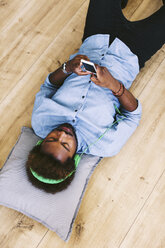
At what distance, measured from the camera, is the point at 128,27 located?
125cm

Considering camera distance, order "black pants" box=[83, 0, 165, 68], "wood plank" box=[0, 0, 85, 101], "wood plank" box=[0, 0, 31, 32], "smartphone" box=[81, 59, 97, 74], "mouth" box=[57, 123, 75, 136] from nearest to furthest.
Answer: "smartphone" box=[81, 59, 97, 74]
"mouth" box=[57, 123, 75, 136]
"black pants" box=[83, 0, 165, 68]
"wood plank" box=[0, 0, 85, 101]
"wood plank" box=[0, 0, 31, 32]

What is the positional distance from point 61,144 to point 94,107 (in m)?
0.29

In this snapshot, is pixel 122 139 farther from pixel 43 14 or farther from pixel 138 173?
pixel 43 14

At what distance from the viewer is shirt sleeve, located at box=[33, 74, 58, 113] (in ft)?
4.09

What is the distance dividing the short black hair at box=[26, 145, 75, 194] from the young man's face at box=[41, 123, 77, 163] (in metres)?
0.02

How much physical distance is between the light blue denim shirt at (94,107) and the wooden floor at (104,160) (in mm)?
208

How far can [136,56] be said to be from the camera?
1254 millimetres

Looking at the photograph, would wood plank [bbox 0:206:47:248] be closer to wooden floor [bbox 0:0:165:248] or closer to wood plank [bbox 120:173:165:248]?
wooden floor [bbox 0:0:165:248]

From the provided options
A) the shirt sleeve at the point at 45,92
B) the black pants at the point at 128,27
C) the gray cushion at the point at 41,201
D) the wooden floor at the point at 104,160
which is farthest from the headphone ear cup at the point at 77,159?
the black pants at the point at 128,27

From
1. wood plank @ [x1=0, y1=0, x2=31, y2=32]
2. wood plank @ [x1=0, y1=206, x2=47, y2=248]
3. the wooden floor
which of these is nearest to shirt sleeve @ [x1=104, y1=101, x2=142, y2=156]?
the wooden floor

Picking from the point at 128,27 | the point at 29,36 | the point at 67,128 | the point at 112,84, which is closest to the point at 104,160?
the point at 67,128

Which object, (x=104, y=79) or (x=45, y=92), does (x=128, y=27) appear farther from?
(x=45, y=92)

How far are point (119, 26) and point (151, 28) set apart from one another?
0.19m

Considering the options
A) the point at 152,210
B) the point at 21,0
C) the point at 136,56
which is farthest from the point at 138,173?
the point at 21,0
